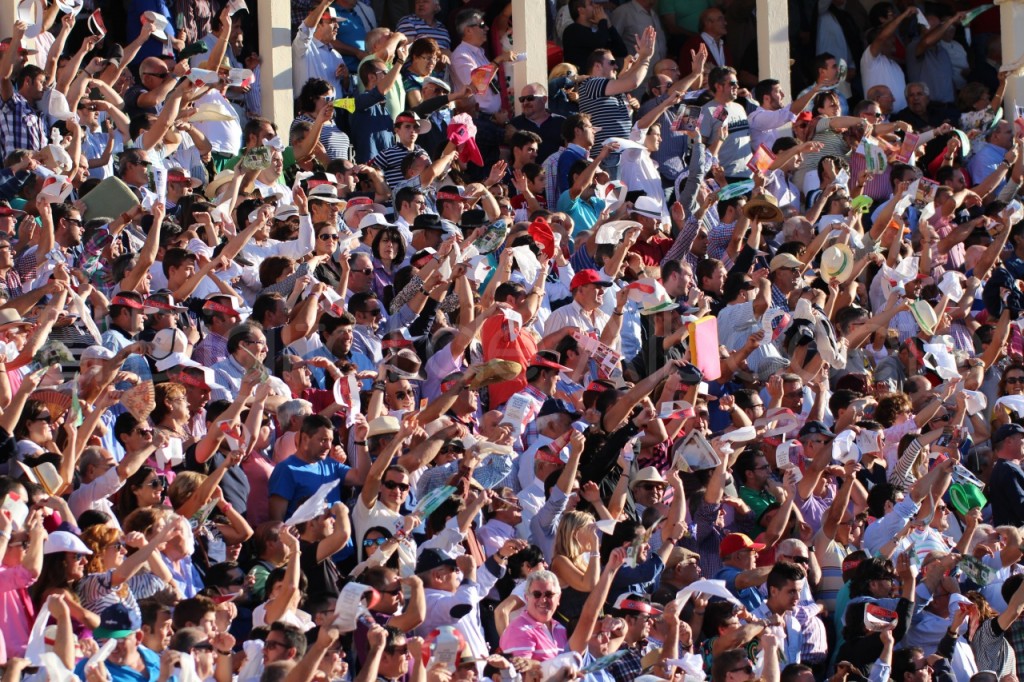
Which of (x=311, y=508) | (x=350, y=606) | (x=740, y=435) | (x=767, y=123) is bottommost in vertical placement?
(x=740, y=435)

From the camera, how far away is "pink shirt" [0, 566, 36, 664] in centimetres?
1077

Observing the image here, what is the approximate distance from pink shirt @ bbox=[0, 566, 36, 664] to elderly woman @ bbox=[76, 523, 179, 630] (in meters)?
0.24

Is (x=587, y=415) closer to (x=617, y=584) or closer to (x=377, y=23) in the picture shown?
(x=617, y=584)

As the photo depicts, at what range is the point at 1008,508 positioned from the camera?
15078 mm

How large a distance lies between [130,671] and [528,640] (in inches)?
84.9

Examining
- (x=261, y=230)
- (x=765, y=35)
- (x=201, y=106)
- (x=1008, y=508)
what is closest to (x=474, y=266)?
(x=261, y=230)

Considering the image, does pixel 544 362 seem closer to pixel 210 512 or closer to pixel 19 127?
pixel 210 512

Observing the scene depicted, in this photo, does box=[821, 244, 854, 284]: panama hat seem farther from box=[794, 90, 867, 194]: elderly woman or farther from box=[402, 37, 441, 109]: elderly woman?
box=[402, 37, 441, 109]: elderly woman

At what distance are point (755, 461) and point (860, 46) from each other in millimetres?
8048

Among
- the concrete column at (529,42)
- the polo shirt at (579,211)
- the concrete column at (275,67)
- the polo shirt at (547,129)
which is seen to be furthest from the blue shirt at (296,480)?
the concrete column at (529,42)

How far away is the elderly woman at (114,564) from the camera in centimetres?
1092

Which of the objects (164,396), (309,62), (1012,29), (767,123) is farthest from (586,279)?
(1012,29)

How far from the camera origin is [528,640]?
12.0 m

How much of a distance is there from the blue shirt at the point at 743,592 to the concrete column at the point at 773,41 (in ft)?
26.4
